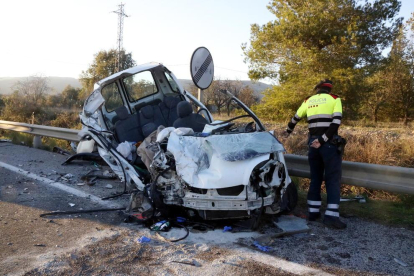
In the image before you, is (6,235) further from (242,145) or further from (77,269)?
(242,145)

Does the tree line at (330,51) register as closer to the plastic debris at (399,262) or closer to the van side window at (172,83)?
the van side window at (172,83)

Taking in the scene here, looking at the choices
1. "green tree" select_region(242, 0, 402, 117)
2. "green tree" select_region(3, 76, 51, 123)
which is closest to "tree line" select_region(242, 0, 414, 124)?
Answer: "green tree" select_region(242, 0, 402, 117)

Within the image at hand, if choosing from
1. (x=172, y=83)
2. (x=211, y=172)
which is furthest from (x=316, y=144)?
(x=172, y=83)

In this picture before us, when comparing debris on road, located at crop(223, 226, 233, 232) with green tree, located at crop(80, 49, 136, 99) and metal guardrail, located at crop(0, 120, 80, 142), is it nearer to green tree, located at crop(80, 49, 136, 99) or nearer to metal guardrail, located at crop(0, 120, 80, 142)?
metal guardrail, located at crop(0, 120, 80, 142)

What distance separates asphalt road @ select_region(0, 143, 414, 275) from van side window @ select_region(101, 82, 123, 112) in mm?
2365

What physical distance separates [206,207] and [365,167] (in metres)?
2.21

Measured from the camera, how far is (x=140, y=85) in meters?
7.30

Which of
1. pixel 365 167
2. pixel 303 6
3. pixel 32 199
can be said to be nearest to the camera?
pixel 365 167

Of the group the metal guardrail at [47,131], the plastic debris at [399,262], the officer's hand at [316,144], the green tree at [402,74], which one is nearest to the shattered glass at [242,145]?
the officer's hand at [316,144]

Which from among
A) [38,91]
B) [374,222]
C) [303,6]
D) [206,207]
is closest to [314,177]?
[374,222]

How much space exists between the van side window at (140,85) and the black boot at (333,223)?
4.28 metres

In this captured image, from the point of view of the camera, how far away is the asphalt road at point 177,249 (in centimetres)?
323

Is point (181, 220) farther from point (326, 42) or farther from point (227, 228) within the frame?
point (326, 42)

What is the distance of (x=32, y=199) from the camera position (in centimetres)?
537
